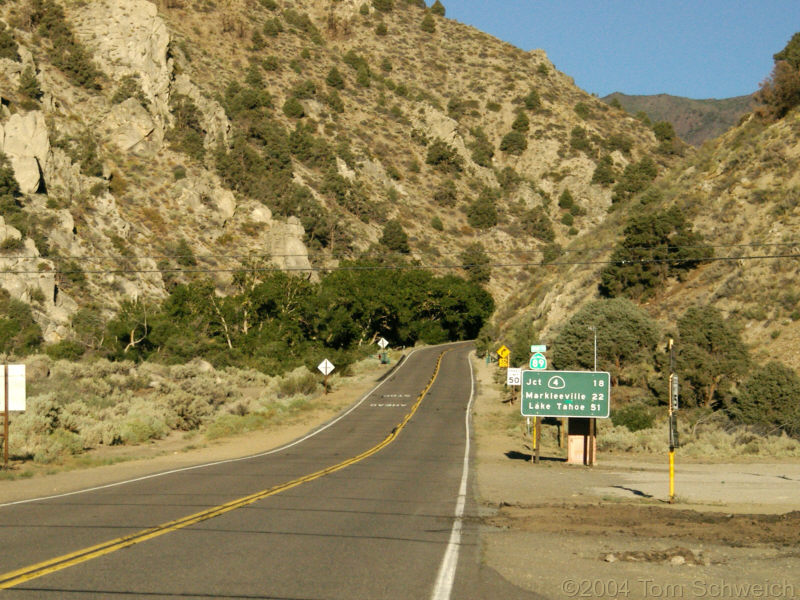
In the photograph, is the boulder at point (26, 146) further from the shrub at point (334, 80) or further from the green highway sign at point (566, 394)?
the green highway sign at point (566, 394)

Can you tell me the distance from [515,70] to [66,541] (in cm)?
15429

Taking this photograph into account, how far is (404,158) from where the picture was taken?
130 metres

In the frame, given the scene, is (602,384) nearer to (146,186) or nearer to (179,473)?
(179,473)

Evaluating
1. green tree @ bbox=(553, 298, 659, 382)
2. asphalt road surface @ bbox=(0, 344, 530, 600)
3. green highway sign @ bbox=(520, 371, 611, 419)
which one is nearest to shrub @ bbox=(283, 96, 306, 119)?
green tree @ bbox=(553, 298, 659, 382)

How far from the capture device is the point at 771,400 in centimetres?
3712

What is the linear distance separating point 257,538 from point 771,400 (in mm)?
31356

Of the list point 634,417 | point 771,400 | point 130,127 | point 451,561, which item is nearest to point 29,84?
point 130,127

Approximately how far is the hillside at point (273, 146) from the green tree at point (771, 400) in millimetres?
42264

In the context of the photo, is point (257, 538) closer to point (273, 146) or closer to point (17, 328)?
point (17, 328)

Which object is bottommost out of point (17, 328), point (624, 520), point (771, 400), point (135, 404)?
point (135, 404)

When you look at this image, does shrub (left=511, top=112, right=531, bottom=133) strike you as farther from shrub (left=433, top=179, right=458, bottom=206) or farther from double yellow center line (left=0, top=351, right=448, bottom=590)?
double yellow center line (left=0, top=351, right=448, bottom=590)

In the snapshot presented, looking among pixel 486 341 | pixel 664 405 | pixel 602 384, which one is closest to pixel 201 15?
pixel 486 341

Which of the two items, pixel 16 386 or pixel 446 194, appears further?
pixel 446 194

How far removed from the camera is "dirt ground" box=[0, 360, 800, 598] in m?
9.23
